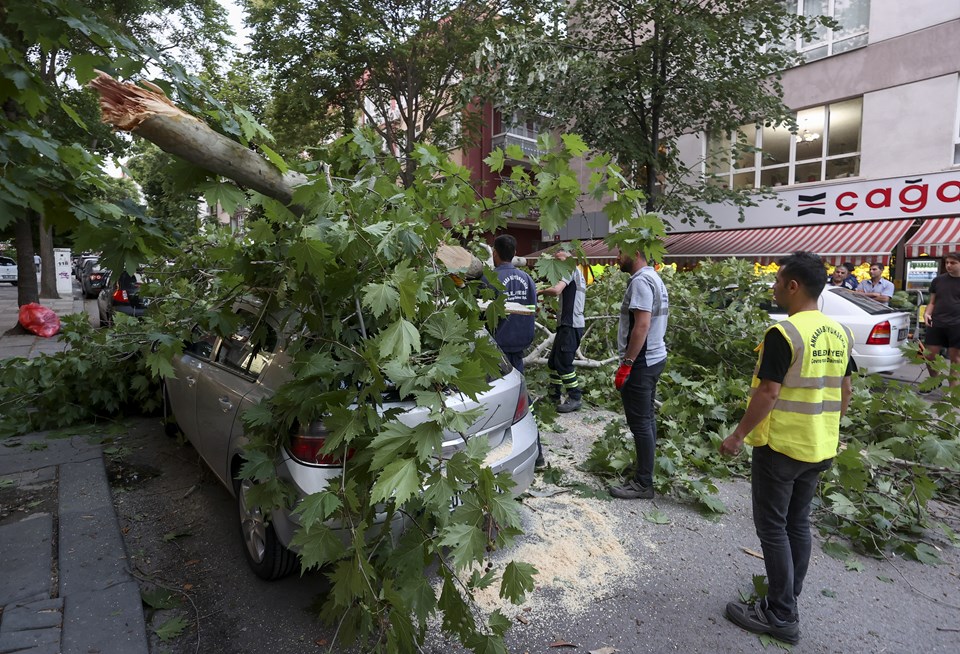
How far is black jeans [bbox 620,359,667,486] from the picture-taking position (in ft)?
13.8

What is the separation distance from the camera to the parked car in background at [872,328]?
764 cm

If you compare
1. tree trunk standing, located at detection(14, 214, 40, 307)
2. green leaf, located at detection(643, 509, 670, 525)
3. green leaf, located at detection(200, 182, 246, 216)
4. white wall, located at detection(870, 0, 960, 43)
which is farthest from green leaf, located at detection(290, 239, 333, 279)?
white wall, located at detection(870, 0, 960, 43)

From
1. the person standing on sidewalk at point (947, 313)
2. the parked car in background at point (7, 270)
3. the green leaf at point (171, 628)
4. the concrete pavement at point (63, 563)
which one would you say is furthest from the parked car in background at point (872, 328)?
the parked car in background at point (7, 270)

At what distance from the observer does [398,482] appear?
77.4 inches

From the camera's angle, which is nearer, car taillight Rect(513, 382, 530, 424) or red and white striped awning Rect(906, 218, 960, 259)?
car taillight Rect(513, 382, 530, 424)

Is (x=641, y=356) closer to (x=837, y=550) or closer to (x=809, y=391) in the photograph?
(x=809, y=391)

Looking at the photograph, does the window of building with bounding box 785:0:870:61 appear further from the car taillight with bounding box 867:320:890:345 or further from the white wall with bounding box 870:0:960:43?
the car taillight with bounding box 867:320:890:345

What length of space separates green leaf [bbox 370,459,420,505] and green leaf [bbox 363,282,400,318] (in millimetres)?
575

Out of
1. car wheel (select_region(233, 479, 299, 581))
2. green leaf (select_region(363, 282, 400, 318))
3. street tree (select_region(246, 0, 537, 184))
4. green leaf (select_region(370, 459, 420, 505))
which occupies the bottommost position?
car wheel (select_region(233, 479, 299, 581))

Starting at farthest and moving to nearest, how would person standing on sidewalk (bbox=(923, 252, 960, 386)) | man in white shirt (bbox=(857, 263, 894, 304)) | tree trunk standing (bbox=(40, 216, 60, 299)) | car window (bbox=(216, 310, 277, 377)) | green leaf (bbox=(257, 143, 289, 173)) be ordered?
tree trunk standing (bbox=(40, 216, 60, 299))
man in white shirt (bbox=(857, 263, 894, 304))
person standing on sidewalk (bbox=(923, 252, 960, 386))
car window (bbox=(216, 310, 277, 377))
green leaf (bbox=(257, 143, 289, 173))

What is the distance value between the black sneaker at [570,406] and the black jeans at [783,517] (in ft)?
12.5

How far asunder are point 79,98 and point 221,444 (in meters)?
13.9

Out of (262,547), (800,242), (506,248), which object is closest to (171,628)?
(262,547)

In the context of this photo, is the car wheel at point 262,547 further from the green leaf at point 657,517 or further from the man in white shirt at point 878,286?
the man in white shirt at point 878,286
